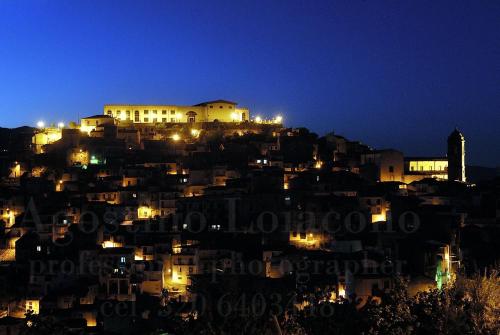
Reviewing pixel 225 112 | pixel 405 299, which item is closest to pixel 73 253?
pixel 405 299

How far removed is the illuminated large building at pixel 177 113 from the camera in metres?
50.2

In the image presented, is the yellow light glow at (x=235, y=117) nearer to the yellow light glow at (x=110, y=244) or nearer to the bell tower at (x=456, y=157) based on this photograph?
the bell tower at (x=456, y=157)

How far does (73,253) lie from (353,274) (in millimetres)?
11796

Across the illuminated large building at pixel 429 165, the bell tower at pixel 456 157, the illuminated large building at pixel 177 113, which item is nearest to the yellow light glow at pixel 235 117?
the illuminated large building at pixel 177 113

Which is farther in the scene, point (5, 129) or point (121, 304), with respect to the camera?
point (5, 129)

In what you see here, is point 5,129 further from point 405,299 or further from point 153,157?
point 405,299

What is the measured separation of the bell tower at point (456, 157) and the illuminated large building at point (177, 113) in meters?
17.5

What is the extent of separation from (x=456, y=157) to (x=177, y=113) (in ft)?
71.2

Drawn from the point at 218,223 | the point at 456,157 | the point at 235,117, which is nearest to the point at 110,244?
the point at 218,223

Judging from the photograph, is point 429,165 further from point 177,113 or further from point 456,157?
point 177,113

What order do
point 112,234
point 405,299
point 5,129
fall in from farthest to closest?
point 5,129
point 112,234
point 405,299

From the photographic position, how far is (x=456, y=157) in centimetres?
4097

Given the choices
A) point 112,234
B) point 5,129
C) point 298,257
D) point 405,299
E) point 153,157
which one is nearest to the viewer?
point 405,299

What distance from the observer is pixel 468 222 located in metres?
29.5
